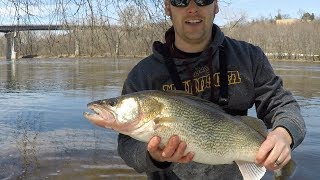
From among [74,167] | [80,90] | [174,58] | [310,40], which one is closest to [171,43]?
[174,58]

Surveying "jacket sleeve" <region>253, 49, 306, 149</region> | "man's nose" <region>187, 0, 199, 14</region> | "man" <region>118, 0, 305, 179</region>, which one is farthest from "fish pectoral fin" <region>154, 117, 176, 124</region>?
"man's nose" <region>187, 0, 199, 14</region>

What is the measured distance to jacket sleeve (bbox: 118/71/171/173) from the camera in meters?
2.93

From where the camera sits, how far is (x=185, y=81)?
10.8 feet

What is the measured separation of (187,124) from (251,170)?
1.89 feet

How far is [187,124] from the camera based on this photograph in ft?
9.00

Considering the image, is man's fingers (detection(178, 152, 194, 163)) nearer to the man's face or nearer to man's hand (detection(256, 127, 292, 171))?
man's hand (detection(256, 127, 292, 171))

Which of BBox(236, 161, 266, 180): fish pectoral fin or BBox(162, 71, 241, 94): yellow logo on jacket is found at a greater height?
BBox(162, 71, 241, 94): yellow logo on jacket

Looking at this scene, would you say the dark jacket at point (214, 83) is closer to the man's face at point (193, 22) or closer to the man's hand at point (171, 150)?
the man's face at point (193, 22)

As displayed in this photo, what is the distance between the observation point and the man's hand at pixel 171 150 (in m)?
2.66

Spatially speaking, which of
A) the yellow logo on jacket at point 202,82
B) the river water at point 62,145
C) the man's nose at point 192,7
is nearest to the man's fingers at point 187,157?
the yellow logo on jacket at point 202,82

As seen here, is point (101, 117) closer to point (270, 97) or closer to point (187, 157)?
point (187, 157)

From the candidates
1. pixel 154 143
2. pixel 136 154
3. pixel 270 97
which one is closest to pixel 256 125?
pixel 270 97

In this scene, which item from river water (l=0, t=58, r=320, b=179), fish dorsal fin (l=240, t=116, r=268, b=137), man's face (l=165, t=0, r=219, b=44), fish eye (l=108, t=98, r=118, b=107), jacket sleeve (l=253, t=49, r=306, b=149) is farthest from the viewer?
river water (l=0, t=58, r=320, b=179)

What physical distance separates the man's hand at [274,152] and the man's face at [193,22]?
96cm
